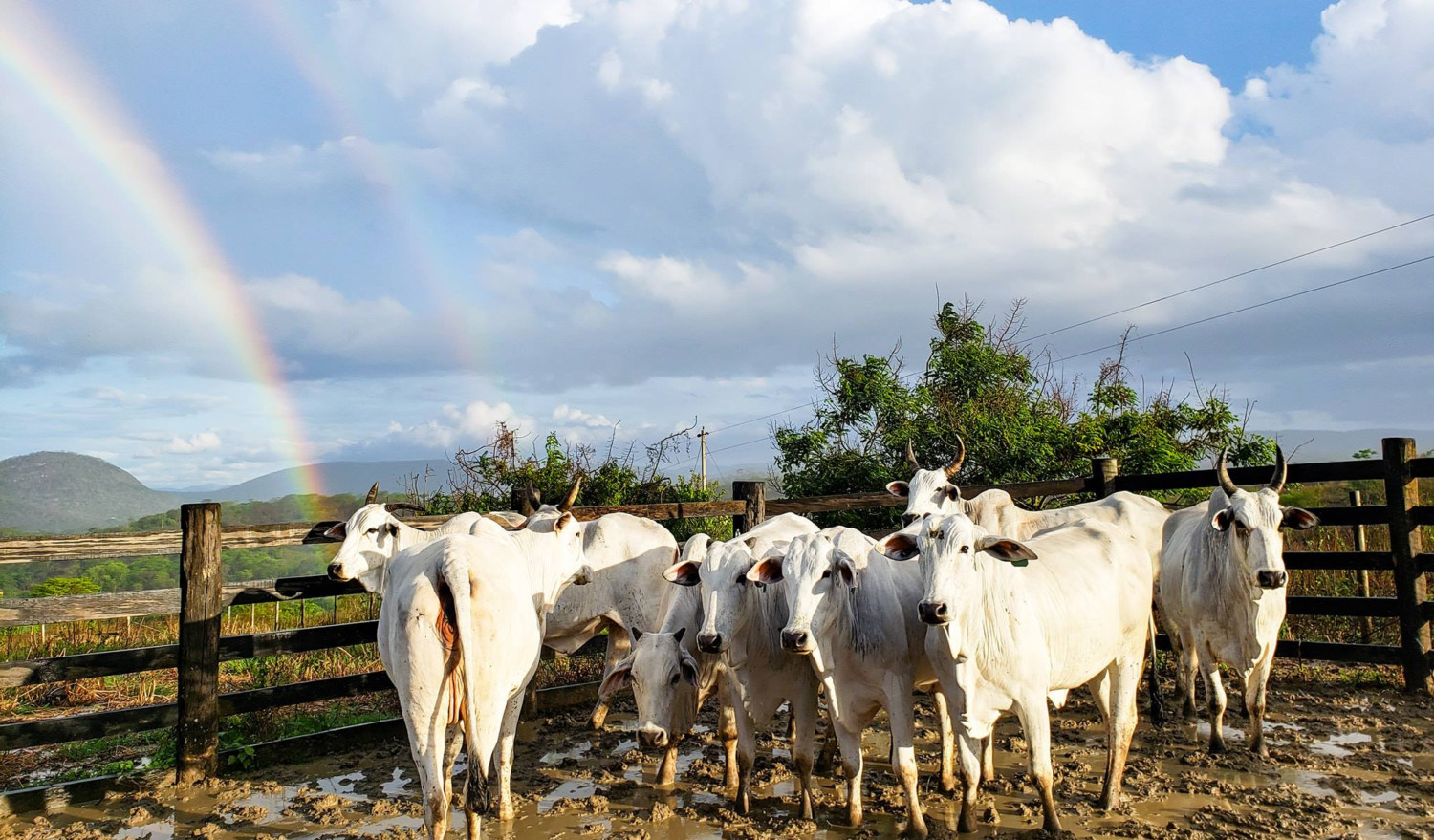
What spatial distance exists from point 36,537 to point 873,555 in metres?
5.64

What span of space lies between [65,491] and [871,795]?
8958 centimetres

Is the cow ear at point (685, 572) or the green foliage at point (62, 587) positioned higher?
the cow ear at point (685, 572)

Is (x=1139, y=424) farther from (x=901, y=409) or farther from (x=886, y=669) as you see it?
(x=886, y=669)

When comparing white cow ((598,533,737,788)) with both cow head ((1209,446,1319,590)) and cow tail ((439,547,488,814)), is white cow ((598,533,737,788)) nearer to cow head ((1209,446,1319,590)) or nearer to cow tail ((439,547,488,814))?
cow tail ((439,547,488,814))

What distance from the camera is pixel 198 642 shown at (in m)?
6.43

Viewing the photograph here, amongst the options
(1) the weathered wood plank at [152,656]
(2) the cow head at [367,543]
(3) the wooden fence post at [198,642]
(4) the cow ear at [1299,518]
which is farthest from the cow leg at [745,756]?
(4) the cow ear at [1299,518]

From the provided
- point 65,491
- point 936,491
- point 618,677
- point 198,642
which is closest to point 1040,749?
point 618,677

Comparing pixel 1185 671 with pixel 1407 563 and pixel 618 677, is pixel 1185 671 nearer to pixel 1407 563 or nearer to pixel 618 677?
pixel 1407 563

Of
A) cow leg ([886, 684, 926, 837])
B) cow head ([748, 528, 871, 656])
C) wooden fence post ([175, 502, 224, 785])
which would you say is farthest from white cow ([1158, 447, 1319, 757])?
wooden fence post ([175, 502, 224, 785])

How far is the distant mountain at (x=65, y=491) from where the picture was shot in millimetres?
71000

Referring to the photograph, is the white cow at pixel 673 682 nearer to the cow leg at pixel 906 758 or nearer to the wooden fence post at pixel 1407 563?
the cow leg at pixel 906 758

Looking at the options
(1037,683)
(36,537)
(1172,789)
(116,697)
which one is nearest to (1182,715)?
(1172,789)

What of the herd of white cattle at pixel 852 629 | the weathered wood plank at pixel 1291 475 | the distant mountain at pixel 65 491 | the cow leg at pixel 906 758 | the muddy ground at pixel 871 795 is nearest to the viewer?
the herd of white cattle at pixel 852 629

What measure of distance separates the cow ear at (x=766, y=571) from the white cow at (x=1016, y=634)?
695 millimetres
